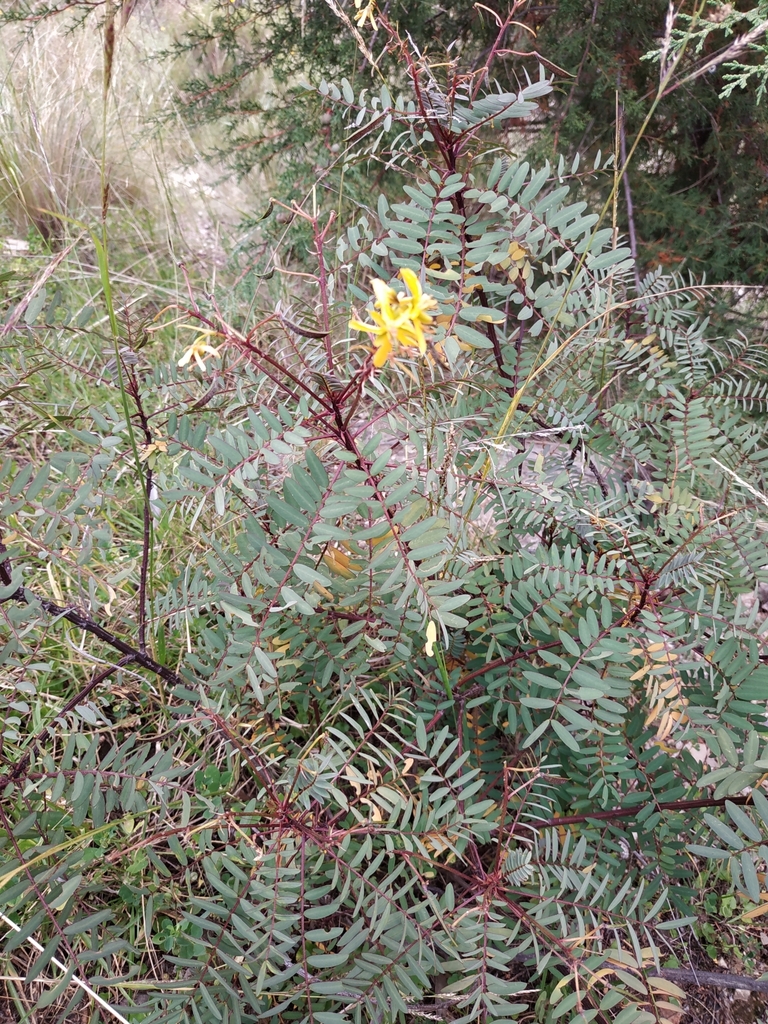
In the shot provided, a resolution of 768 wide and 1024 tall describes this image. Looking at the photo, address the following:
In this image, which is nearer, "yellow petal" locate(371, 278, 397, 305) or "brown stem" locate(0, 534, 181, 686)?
"yellow petal" locate(371, 278, 397, 305)

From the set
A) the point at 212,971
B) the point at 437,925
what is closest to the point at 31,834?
the point at 212,971

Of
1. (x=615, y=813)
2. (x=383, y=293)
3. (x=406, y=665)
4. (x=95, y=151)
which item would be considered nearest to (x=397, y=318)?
(x=383, y=293)

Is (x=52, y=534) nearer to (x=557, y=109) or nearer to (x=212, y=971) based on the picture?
(x=212, y=971)

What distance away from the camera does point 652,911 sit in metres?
0.78

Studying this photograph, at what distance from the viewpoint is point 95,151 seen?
9.30ft

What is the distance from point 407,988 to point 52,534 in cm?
61

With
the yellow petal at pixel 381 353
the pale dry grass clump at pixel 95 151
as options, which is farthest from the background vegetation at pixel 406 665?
the pale dry grass clump at pixel 95 151

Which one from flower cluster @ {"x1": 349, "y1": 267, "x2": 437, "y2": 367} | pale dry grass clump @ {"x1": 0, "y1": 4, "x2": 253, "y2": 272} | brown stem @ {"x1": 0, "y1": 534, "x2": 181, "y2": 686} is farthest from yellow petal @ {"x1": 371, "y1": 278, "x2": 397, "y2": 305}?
pale dry grass clump @ {"x1": 0, "y1": 4, "x2": 253, "y2": 272}

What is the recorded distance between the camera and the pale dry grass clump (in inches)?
103

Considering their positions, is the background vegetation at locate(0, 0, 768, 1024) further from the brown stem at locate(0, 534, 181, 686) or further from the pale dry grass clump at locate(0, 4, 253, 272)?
the pale dry grass clump at locate(0, 4, 253, 272)

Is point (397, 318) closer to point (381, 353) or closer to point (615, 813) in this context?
point (381, 353)

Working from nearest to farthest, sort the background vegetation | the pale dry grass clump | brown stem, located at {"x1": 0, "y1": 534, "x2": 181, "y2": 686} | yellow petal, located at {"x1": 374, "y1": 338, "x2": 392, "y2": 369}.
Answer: yellow petal, located at {"x1": 374, "y1": 338, "x2": 392, "y2": 369} < the background vegetation < brown stem, located at {"x1": 0, "y1": 534, "x2": 181, "y2": 686} < the pale dry grass clump

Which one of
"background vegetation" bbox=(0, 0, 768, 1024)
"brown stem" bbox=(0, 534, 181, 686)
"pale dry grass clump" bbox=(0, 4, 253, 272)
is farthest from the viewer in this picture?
"pale dry grass clump" bbox=(0, 4, 253, 272)

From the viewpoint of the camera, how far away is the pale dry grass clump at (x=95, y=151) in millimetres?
2611
